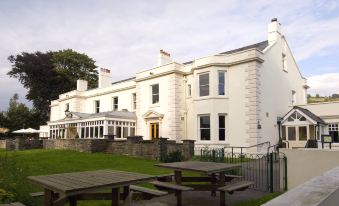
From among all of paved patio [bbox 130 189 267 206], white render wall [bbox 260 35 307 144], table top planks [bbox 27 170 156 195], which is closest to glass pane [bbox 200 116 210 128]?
white render wall [bbox 260 35 307 144]

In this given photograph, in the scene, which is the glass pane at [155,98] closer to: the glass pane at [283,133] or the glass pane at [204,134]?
the glass pane at [204,134]

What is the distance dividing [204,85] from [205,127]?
317 cm

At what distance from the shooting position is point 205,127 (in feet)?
74.1

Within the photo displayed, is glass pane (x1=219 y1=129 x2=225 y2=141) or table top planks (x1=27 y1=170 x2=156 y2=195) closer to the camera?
table top planks (x1=27 y1=170 x2=156 y2=195)

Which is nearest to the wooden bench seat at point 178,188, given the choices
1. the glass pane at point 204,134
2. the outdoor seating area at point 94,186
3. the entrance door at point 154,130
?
the outdoor seating area at point 94,186

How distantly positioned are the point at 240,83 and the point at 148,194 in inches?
643

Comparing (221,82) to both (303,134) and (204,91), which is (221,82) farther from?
(303,134)

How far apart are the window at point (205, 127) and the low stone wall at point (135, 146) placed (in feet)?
14.8

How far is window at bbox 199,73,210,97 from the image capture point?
22672 millimetres

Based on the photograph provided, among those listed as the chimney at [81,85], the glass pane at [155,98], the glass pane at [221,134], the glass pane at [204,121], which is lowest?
the glass pane at [221,134]

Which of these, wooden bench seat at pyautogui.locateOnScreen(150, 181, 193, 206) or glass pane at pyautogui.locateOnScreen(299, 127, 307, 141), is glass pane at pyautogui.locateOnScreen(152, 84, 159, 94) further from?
wooden bench seat at pyautogui.locateOnScreen(150, 181, 193, 206)

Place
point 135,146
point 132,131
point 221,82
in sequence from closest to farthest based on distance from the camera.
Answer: point 135,146 < point 221,82 < point 132,131

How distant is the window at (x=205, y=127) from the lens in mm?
22375

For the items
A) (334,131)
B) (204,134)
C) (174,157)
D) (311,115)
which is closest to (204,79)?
(204,134)
